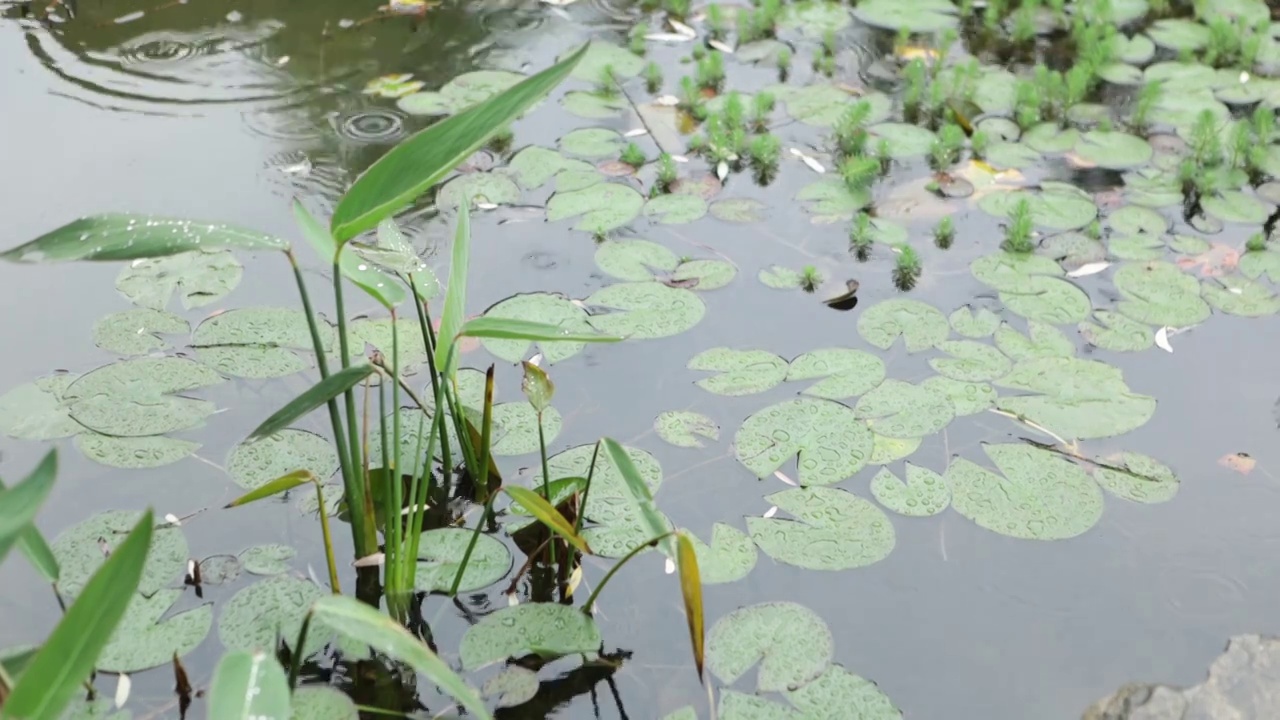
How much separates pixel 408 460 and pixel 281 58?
1849 millimetres

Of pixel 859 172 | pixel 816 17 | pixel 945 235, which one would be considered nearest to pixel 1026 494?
pixel 945 235

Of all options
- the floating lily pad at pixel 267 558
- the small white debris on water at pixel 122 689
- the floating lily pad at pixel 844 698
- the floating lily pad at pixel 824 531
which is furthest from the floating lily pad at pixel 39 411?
the floating lily pad at pixel 844 698

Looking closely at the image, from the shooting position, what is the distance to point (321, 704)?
164 centimetres

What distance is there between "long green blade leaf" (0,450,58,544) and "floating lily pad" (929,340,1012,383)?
1745 millimetres

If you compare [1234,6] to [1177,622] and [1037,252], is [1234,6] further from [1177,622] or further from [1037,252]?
[1177,622]

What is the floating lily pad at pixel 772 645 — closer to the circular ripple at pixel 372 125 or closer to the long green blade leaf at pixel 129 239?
the long green blade leaf at pixel 129 239

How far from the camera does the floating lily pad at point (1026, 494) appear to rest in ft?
6.64

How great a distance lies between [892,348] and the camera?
8.02 ft

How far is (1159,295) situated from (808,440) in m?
1.01

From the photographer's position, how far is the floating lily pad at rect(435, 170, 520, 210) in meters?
2.87

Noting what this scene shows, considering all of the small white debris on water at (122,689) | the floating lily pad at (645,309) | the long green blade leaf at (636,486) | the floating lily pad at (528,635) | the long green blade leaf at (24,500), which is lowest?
the floating lily pad at (645,309)

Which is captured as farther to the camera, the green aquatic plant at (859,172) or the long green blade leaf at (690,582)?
the green aquatic plant at (859,172)

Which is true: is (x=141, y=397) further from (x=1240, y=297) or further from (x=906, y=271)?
(x=1240, y=297)

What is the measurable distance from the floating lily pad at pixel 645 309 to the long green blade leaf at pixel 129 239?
1.14 m
